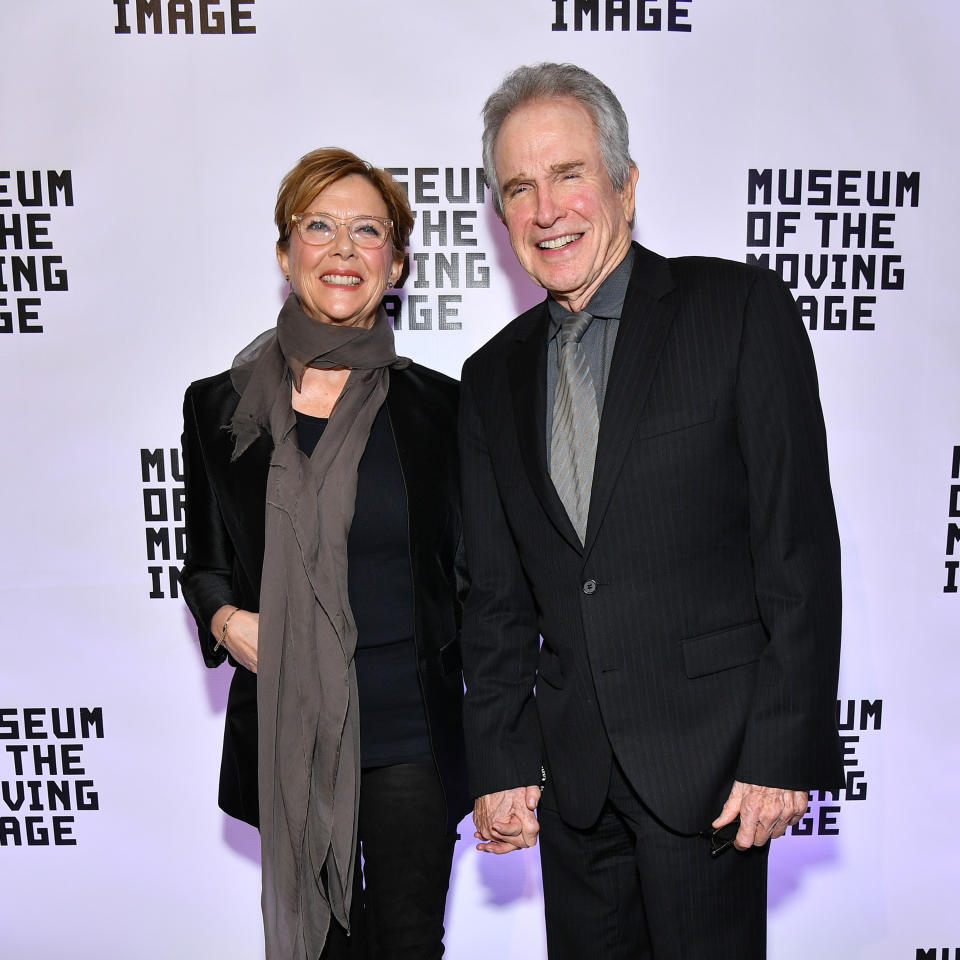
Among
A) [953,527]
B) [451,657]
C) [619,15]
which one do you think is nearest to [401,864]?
[451,657]

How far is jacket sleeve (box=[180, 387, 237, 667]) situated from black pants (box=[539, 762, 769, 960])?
0.82 metres

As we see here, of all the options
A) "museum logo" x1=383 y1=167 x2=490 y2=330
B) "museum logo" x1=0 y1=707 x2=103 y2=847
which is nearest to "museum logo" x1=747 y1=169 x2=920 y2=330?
"museum logo" x1=383 y1=167 x2=490 y2=330

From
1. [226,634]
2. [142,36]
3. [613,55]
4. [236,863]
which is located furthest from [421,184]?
[236,863]

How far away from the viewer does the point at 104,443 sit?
96.0 inches

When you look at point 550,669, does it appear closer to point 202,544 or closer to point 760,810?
point 760,810

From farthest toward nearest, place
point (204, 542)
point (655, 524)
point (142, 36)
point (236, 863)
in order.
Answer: point (236, 863), point (142, 36), point (204, 542), point (655, 524)

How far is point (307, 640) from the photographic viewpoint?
1.67 metres

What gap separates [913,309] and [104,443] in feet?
7.82

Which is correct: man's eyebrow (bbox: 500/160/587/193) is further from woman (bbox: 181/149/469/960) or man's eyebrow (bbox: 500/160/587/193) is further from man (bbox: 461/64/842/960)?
woman (bbox: 181/149/469/960)

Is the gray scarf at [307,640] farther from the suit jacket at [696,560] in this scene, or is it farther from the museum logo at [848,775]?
the museum logo at [848,775]

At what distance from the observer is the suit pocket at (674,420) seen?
1369 mm

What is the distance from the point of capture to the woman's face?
1733 mm

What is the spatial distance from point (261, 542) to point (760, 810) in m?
1.07

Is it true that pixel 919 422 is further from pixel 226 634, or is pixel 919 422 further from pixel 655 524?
pixel 226 634
